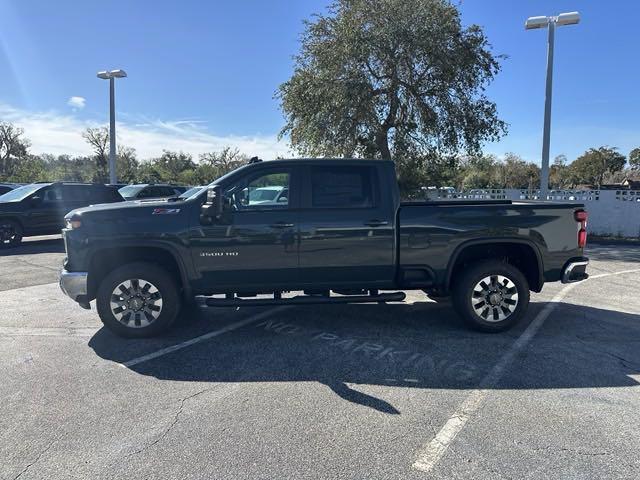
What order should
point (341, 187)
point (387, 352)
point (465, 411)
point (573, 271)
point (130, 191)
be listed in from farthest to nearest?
1. point (130, 191)
2. point (573, 271)
3. point (341, 187)
4. point (387, 352)
5. point (465, 411)

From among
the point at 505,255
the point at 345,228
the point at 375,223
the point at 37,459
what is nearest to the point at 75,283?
the point at 37,459

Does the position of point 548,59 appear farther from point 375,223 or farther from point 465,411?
point 465,411

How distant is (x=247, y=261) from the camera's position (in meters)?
5.13

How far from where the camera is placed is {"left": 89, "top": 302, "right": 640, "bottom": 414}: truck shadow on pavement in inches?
165

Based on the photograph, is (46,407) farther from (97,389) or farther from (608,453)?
(608,453)

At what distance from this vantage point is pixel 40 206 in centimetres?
1291

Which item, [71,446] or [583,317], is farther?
[583,317]

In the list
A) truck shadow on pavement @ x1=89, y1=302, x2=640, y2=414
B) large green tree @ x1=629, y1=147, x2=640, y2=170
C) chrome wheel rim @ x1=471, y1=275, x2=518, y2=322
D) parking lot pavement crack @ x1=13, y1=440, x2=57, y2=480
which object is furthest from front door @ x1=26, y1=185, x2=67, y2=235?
large green tree @ x1=629, y1=147, x2=640, y2=170

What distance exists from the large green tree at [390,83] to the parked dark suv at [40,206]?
24.7 ft

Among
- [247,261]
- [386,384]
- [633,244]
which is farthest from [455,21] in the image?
[386,384]

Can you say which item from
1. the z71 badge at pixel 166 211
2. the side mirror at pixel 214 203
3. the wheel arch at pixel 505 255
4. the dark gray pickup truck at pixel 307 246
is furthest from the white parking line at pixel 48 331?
the wheel arch at pixel 505 255

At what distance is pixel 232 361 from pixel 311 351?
0.81 metres

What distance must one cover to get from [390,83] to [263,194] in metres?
12.3

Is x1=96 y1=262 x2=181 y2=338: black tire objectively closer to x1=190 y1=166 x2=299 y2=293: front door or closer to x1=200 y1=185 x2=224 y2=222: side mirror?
x1=190 y1=166 x2=299 y2=293: front door
